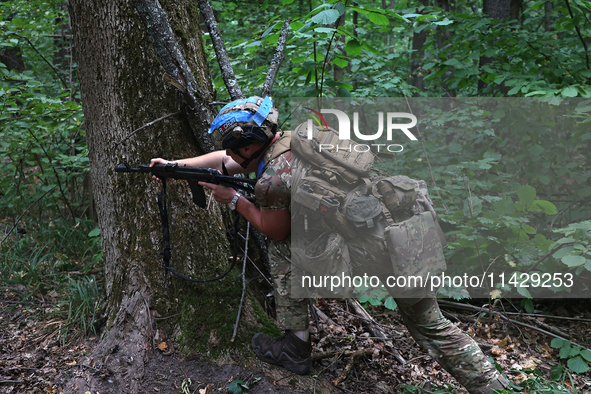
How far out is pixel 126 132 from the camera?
120 inches

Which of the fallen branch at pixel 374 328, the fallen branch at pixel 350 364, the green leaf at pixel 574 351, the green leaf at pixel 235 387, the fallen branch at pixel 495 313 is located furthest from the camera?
the fallen branch at pixel 495 313

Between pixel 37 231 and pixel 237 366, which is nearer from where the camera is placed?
pixel 237 366

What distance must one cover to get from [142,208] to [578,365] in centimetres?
380

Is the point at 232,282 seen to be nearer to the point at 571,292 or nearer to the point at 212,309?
the point at 212,309

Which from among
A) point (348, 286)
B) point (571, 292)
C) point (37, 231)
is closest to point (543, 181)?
point (571, 292)

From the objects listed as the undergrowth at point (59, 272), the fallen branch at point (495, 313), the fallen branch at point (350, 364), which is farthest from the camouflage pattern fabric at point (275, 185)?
the fallen branch at point (495, 313)

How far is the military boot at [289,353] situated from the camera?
2822 mm

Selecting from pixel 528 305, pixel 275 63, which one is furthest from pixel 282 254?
pixel 528 305

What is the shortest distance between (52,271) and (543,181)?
18.3 ft

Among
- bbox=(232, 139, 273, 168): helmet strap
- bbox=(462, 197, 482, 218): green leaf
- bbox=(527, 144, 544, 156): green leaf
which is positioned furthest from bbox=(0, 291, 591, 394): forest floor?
bbox=(527, 144, 544, 156): green leaf

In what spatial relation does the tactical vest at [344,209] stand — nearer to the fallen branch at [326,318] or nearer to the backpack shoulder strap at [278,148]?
the backpack shoulder strap at [278,148]

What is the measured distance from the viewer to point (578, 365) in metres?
3.41

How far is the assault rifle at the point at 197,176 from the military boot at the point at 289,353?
3.59ft

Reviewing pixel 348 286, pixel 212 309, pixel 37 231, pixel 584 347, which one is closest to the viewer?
pixel 348 286
